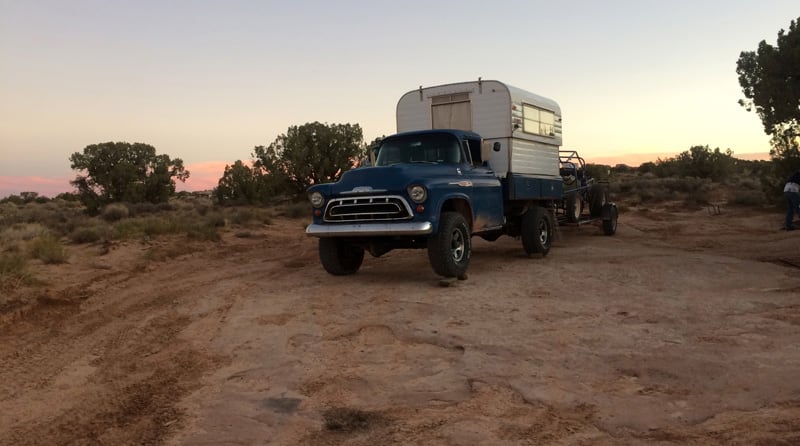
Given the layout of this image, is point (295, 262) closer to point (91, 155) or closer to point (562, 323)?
point (562, 323)

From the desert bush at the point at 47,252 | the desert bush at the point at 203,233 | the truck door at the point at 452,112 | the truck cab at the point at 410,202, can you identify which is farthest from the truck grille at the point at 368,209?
the desert bush at the point at 203,233

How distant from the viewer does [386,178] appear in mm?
8867

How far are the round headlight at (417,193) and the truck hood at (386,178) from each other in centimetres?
7

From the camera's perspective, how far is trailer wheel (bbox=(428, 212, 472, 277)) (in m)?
8.74

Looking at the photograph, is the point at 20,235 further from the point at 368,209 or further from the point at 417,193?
the point at 417,193

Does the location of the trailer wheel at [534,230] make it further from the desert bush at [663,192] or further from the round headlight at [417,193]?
the desert bush at [663,192]

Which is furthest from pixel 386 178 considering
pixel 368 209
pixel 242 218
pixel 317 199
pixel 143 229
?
pixel 242 218

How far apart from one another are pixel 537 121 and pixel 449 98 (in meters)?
2.07

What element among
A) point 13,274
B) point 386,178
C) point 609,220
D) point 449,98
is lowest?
point 13,274

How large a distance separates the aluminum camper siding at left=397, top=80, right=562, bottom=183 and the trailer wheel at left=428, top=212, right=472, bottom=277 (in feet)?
7.90

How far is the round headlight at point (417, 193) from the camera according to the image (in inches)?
337

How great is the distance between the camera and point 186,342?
20.7ft

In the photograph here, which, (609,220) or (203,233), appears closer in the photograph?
(609,220)

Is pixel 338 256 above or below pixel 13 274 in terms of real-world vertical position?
above
